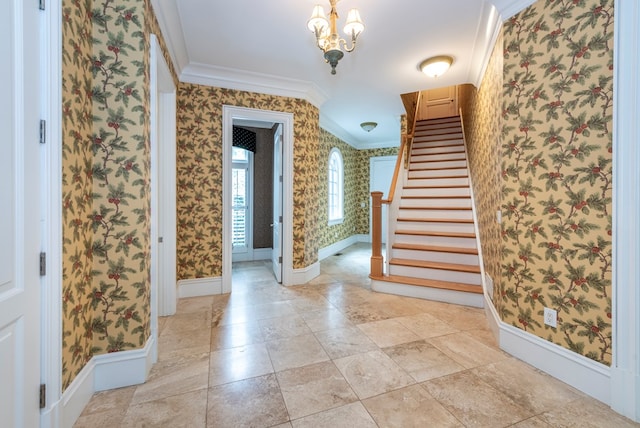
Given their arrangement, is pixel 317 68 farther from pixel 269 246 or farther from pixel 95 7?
pixel 269 246

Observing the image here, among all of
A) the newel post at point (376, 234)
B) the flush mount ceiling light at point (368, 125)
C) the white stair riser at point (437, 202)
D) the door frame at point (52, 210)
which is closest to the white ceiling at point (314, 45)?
the door frame at point (52, 210)

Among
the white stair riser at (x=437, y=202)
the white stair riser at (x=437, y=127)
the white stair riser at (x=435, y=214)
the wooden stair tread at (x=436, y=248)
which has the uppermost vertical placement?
the white stair riser at (x=437, y=127)

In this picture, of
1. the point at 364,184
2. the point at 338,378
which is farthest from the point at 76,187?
the point at 364,184

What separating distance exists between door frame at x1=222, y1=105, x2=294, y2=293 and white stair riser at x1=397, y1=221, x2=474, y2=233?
1722 millimetres

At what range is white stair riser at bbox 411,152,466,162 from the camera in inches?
200

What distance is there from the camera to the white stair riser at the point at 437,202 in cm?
425

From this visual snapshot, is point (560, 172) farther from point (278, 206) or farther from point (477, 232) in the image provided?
point (278, 206)

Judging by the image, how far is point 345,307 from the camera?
2996 millimetres

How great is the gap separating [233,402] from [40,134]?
1.62m

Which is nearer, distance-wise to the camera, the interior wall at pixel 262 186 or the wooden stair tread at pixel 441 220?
the wooden stair tread at pixel 441 220

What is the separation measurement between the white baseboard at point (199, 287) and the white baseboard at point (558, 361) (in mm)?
2919

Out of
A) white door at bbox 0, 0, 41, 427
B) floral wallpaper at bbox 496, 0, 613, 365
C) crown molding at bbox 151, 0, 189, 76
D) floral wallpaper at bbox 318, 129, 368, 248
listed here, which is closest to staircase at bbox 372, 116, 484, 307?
floral wallpaper at bbox 496, 0, 613, 365

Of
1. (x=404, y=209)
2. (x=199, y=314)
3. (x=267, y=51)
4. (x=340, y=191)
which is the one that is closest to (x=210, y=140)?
(x=267, y=51)

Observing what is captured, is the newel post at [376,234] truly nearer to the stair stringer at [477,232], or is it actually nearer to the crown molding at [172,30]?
the stair stringer at [477,232]
